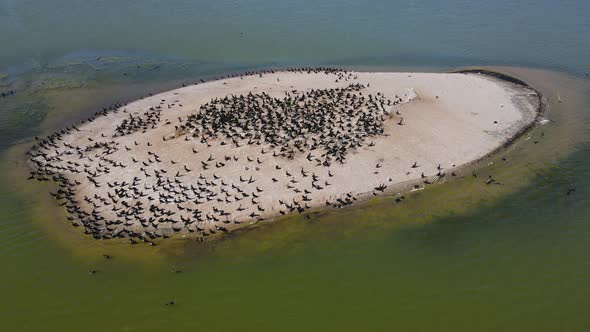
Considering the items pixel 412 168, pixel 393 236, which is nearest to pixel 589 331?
pixel 393 236

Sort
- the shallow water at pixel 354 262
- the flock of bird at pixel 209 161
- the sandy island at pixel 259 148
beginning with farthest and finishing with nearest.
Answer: the sandy island at pixel 259 148 < the flock of bird at pixel 209 161 < the shallow water at pixel 354 262

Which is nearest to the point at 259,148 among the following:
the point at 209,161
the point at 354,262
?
the point at 209,161

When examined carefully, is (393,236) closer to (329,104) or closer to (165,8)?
(329,104)

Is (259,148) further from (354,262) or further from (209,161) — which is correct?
(354,262)

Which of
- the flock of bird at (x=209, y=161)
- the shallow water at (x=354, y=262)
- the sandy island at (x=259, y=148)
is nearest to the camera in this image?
the shallow water at (x=354, y=262)

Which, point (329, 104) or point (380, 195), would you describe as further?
point (329, 104)
